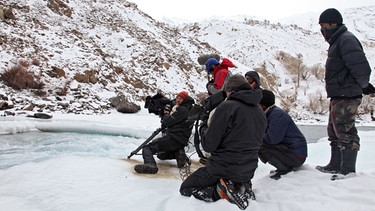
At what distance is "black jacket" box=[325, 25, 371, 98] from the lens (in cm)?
280

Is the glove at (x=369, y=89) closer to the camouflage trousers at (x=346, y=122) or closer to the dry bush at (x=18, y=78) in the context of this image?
the camouflage trousers at (x=346, y=122)

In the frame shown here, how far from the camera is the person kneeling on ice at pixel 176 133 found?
438cm

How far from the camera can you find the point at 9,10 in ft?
55.8

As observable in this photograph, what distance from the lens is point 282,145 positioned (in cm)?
324

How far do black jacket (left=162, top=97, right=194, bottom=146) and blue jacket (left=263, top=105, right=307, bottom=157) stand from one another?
148 cm

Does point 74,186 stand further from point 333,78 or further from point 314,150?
point 314,150

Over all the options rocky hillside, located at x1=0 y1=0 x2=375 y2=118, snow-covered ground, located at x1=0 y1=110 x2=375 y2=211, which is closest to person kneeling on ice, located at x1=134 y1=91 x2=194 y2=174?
snow-covered ground, located at x1=0 y1=110 x2=375 y2=211

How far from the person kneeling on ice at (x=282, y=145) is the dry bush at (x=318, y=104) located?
32856 mm

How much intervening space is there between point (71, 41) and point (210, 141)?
17900 mm

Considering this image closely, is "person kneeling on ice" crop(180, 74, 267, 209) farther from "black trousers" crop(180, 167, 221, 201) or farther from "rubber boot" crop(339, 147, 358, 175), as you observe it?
"rubber boot" crop(339, 147, 358, 175)

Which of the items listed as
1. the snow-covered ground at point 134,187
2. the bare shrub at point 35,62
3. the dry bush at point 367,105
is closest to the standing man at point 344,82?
the snow-covered ground at point 134,187

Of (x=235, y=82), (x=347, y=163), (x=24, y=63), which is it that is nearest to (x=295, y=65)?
(x=24, y=63)

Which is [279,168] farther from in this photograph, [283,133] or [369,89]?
[369,89]

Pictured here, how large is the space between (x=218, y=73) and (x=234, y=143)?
1.65 meters
